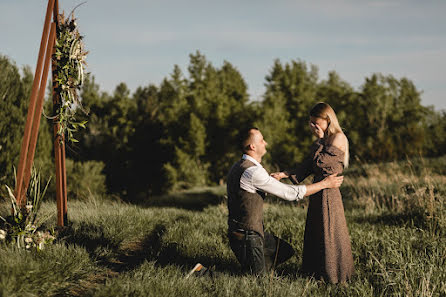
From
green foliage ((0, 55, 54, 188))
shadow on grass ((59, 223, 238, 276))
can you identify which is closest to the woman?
shadow on grass ((59, 223, 238, 276))

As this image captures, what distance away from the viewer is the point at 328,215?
409cm

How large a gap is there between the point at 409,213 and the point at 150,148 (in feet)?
100

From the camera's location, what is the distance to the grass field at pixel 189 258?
3.50m

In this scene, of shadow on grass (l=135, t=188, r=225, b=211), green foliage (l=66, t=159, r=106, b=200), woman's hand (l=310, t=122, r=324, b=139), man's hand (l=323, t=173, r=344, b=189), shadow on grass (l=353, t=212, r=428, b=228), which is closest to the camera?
man's hand (l=323, t=173, r=344, b=189)

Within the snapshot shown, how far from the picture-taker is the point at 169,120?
3553cm

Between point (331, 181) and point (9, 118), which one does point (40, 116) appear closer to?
point (331, 181)

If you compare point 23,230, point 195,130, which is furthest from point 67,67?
point 195,130

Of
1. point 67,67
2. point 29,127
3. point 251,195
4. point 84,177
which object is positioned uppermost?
point 67,67

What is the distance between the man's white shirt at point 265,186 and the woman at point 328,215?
16.3 inches

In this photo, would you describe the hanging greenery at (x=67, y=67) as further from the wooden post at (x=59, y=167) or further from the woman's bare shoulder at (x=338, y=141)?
the woman's bare shoulder at (x=338, y=141)

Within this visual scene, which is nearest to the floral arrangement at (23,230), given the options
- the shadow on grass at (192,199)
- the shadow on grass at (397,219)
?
the shadow on grass at (397,219)

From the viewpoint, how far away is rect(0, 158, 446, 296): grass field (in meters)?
3.50

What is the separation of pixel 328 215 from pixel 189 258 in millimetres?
2058

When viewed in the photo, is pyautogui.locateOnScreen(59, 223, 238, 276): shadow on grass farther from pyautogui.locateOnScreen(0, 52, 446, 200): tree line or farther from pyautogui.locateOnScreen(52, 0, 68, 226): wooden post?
pyautogui.locateOnScreen(0, 52, 446, 200): tree line
